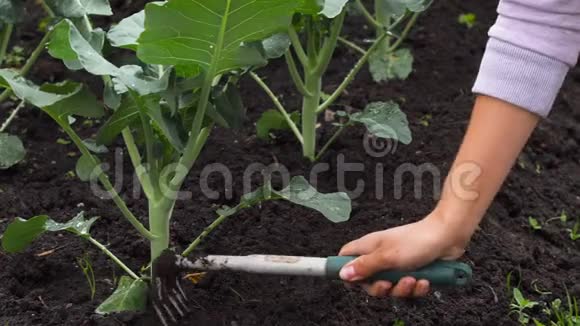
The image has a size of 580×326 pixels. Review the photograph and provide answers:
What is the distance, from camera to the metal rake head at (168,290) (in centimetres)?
200

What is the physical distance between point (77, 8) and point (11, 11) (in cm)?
35

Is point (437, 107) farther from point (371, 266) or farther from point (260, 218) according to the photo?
point (371, 266)

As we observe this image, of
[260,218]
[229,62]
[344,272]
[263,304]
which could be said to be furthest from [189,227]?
[344,272]

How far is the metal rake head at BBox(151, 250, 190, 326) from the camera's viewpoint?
78.8 inches

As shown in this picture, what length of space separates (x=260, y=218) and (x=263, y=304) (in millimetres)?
337

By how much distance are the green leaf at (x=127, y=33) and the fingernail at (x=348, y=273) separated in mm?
640

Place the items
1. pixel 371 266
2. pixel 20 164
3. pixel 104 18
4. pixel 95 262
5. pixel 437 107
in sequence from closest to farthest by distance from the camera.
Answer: pixel 371 266
pixel 95 262
pixel 20 164
pixel 437 107
pixel 104 18

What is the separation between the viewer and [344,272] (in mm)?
1655

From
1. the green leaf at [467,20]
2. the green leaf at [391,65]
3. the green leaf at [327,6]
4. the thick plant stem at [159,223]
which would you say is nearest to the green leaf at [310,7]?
the green leaf at [327,6]

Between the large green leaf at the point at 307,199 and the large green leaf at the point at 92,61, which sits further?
the large green leaf at the point at 307,199

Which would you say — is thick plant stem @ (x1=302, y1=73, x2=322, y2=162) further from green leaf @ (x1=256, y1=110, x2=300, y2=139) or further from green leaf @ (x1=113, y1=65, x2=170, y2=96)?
green leaf @ (x1=113, y1=65, x2=170, y2=96)

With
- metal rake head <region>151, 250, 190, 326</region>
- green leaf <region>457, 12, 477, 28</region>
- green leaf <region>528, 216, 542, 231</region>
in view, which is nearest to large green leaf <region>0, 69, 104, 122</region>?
metal rake head <region>151, 250, 190, 326</region>

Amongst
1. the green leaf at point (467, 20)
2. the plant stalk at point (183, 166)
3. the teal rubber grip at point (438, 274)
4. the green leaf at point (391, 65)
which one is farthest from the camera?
the green leaf at point (467, 20)

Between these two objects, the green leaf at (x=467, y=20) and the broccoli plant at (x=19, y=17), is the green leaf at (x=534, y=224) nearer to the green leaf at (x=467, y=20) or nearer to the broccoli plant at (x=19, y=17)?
the green leaf at (x=467, y=20)
